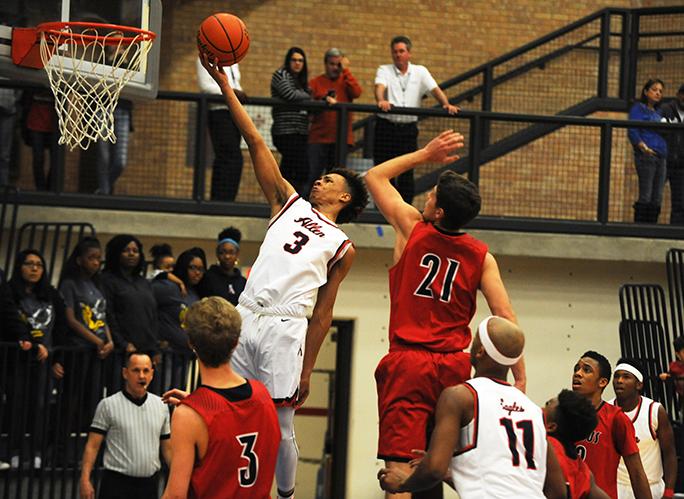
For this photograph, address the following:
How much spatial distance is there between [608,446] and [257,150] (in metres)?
3.29

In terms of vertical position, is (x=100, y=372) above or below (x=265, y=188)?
below

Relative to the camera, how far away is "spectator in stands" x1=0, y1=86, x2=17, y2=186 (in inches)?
527

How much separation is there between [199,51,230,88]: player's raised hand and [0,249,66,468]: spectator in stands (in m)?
4.30

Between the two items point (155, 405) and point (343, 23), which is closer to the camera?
point (155, 405)

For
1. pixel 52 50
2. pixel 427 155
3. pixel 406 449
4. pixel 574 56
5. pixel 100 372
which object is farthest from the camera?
pixel 574 56

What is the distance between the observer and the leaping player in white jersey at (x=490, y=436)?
18.4 ft

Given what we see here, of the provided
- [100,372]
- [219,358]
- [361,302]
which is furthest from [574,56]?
[219,358]

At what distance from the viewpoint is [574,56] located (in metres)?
17.4

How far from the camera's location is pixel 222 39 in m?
7.41

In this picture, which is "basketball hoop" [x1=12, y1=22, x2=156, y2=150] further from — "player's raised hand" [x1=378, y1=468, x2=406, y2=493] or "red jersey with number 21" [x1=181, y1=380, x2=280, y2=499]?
"red jersey with number 21" [x1=181, y1=380, x2=280, y2=499]

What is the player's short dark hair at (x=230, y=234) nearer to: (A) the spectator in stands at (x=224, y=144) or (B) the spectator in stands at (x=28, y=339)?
(A) the spectator in stands at (x=224, y=144)

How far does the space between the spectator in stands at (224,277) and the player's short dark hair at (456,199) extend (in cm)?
547

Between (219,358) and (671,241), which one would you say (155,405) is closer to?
(219,358)

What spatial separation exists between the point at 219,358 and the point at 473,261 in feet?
6.55
